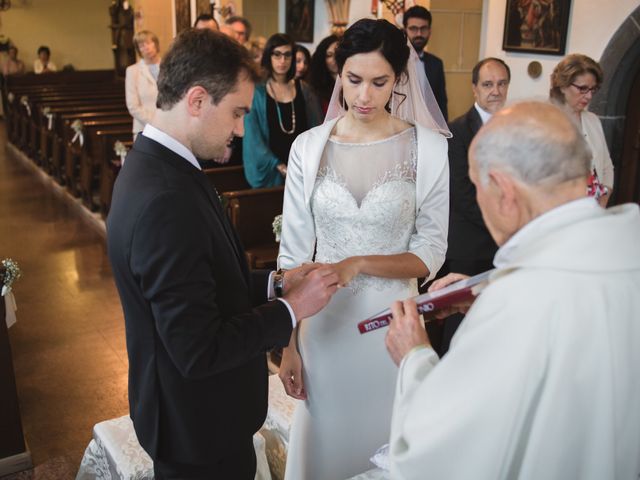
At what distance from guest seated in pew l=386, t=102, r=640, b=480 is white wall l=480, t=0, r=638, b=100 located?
377cm

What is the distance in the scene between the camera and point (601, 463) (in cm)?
142

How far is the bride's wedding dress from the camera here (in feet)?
8.15

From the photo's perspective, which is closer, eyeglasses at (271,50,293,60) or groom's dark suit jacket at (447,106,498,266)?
groom's dark suit jacket at (447,106,498,266)

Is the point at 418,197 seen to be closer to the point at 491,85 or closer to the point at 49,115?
the point at 491,85

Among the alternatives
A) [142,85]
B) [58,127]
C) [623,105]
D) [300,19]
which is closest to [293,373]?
[623,105]

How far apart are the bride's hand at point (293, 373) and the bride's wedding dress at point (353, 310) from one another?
24 millimetres

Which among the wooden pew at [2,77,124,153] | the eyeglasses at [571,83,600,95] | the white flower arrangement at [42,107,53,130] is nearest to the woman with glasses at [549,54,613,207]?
the eyeglasses at [571,83,600,95]

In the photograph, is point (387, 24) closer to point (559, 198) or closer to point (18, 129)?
point (559, 198)

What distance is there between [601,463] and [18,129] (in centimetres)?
1339

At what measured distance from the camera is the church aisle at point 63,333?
4.03m

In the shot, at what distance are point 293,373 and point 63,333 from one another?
3.27m

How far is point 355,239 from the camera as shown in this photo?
252 cm

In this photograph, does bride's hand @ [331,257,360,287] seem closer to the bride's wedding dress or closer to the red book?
the bride's wedding dress

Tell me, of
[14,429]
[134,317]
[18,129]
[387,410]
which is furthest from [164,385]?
[18,129]
